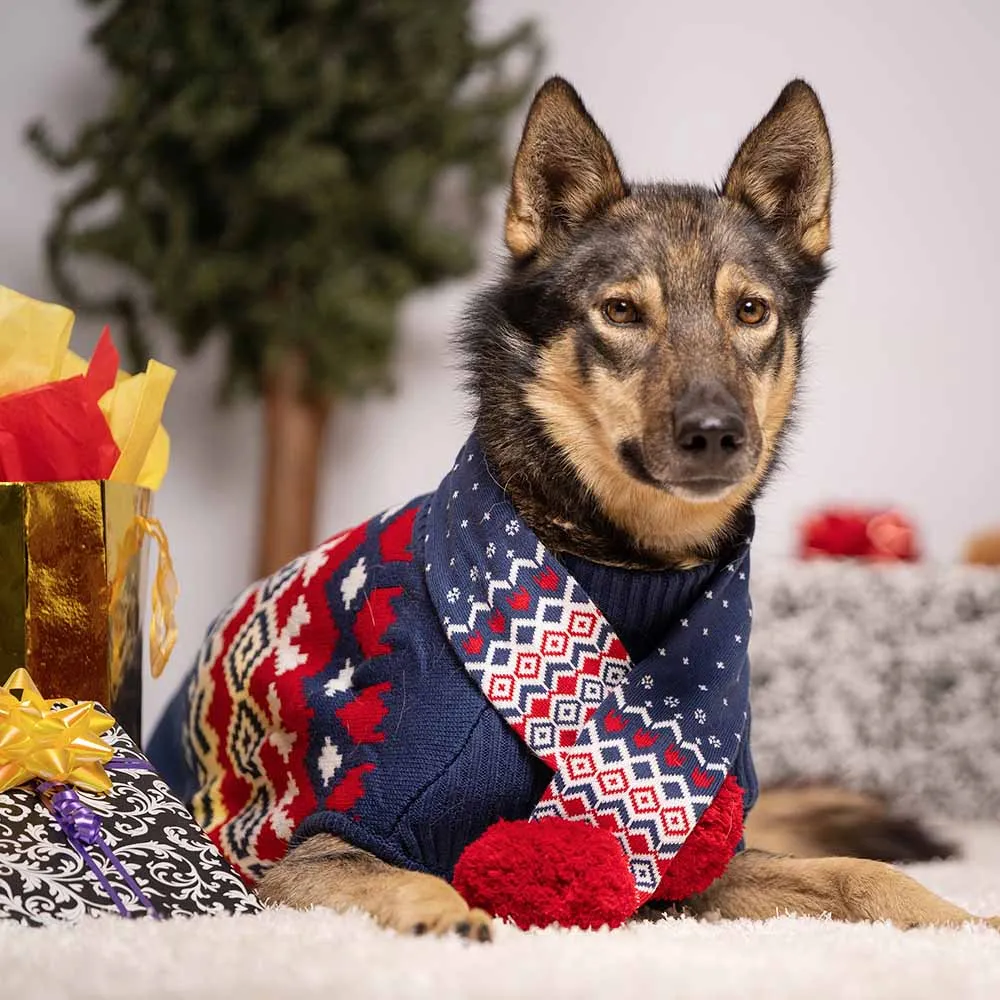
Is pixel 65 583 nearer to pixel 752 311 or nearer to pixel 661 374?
pixel 661 374

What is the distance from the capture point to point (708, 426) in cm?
146

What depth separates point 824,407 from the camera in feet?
12.3

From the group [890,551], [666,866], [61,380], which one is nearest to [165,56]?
[61,380]

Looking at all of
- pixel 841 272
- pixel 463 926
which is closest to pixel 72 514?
pixel 463 926

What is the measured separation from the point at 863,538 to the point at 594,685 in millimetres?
1740

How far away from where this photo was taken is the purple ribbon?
1279 mm

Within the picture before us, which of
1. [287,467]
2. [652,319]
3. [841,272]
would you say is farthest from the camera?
[841,272]

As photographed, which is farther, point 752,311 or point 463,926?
point 752,311

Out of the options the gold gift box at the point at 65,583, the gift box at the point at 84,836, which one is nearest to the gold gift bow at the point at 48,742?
the gift box at the point at 84,836

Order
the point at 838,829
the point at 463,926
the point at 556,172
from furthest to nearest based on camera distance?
the point at 838,829
the point at 556,172
the point at 463,926

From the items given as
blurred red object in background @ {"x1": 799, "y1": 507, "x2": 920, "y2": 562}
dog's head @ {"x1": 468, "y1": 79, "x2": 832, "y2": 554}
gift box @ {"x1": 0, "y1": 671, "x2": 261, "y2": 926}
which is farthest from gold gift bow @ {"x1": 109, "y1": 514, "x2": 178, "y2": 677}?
blurred red object in background @ {"x1": 799, "y1": 507, "x2": 920, "y2": 562}

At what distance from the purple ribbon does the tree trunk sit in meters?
2.04

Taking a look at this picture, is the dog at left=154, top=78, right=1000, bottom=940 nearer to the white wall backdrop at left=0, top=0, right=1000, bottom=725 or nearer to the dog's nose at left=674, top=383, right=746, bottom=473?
the dog's nose at left=674, top=383, right=746, bottom=473

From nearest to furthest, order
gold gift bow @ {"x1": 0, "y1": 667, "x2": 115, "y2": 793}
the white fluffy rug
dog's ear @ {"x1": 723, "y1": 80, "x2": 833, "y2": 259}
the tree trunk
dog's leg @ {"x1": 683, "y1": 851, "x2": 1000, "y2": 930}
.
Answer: the white fluffy rug, gold gift bow @ {"x1": 0, "y1": 667, "x2": 115, "y2": 793}, dog's leg @ {"x1": 683, "y1": 851, "x2": 1000, "y2": 930}, dog's ear @ {"x1": 723, "y1": 80, "x2": 833, "y2": 259}, the tree trunk
